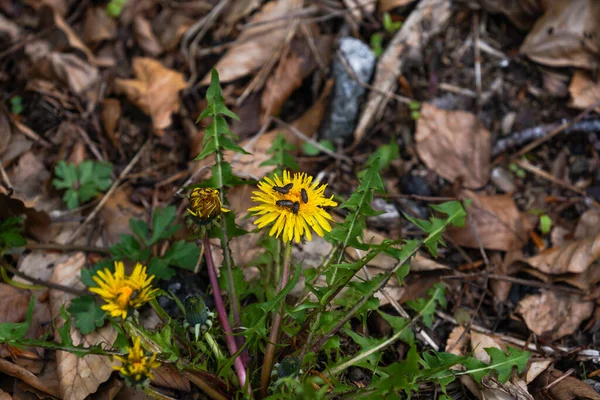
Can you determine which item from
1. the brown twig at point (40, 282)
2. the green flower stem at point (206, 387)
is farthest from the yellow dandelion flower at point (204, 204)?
the brown twig at point (40, 282)

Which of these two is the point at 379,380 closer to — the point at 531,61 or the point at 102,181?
the point at 102,181

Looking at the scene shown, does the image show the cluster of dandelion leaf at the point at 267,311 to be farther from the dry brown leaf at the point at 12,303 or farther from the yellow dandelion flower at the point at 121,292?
the dry brown leaf at the point at 12,303

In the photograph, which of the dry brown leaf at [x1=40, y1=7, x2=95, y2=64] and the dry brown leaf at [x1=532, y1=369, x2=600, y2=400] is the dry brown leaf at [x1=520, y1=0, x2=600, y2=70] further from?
the dry brown leaf at [x1=40, y1=7, x2=95, y2=64]

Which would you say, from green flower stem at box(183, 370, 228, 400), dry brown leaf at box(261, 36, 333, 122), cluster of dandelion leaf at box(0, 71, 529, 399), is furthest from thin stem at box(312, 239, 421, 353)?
dry brown leaf at box(261, 36, 333, 122)

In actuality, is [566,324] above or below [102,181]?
below

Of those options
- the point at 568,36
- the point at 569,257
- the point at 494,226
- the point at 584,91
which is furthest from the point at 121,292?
the point at 568,36

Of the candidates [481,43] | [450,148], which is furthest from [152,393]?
[481,43]

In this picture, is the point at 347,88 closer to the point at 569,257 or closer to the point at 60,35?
the point at 569,257
